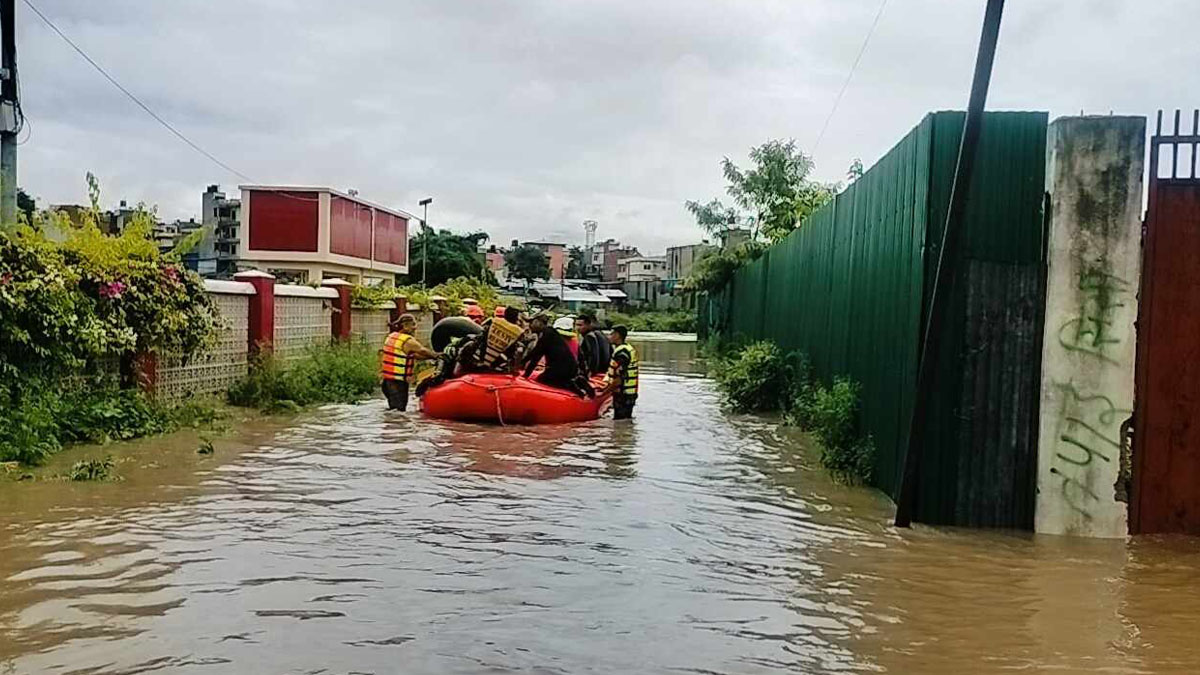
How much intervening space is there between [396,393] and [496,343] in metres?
1.52

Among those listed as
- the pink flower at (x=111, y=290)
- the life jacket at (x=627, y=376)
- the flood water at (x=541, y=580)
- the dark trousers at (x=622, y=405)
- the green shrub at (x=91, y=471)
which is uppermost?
the pink flower at (x=111, y=290)

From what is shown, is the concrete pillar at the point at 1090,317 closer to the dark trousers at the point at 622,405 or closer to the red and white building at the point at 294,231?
the dark trousers at the point at 622,405

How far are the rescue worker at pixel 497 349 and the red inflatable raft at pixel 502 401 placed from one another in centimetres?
73

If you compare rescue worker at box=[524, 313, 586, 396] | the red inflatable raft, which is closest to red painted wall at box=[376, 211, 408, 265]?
rescue worker at box=[524, 313, 586, 396]

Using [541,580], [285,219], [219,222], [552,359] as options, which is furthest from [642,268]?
[541,580]

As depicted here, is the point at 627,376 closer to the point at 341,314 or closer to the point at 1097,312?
the point at 341,314

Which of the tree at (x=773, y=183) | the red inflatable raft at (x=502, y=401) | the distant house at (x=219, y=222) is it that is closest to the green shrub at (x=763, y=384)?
the red inflatable raft at (x=502, y=401)

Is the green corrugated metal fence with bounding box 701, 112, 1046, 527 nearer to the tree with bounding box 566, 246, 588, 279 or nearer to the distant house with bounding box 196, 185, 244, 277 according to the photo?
the distant house with bounding box 196, 185, 244, 277

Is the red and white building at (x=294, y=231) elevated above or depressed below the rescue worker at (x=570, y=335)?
above

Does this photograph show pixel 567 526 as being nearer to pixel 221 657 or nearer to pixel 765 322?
pixel 221 657

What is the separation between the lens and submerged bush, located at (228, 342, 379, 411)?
47.4 feet

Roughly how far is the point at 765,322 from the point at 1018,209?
1313cm

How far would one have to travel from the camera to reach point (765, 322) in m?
20.3

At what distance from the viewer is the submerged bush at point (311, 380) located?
47.4 feet
